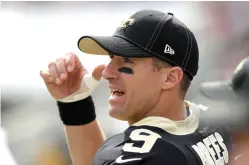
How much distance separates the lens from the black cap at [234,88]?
1537mm

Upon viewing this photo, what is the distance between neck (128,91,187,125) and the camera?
1.03 m

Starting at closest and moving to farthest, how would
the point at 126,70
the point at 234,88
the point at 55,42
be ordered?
the point at 126,70, the point at 234,88, the point at 55,42

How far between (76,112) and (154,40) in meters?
0.33

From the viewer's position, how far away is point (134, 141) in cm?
95

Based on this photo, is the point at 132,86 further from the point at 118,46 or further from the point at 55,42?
the point at 55,42

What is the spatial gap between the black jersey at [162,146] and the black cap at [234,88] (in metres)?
0.47

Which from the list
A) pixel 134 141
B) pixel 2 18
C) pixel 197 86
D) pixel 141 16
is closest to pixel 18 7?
pixel 2 18

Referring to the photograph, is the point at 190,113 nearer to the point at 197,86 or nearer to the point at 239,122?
the point at 239,122

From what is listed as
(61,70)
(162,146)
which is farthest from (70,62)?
(162,146)

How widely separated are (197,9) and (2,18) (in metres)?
0.92

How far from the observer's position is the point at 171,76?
102cm

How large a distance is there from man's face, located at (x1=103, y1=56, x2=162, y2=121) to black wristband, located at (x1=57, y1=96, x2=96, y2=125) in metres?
0.21

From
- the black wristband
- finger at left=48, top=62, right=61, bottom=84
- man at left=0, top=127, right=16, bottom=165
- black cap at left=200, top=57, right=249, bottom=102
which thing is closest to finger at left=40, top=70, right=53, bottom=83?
finger at left=48, top=62, right=61, bottom=84

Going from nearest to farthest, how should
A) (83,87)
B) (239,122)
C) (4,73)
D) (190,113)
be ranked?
(190,113) < (83,87) < (239,122) < (4,73)
